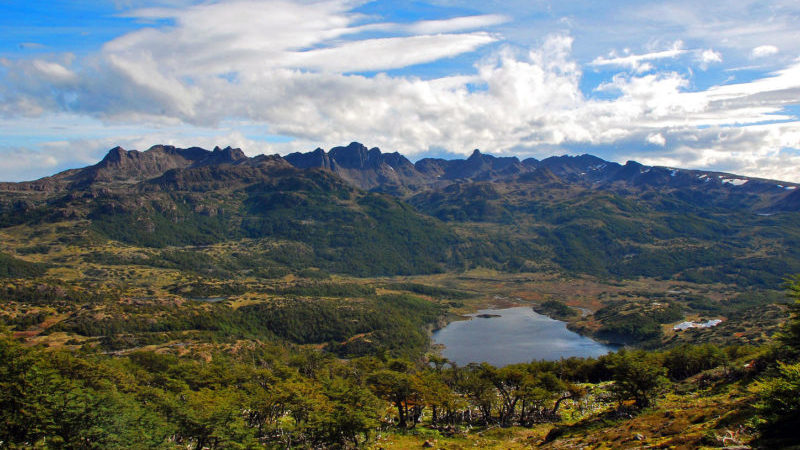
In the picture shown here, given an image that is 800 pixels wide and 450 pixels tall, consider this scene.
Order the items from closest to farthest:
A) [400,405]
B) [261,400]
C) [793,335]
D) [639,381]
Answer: [793,335], [639,381], [261,400], [400,405]

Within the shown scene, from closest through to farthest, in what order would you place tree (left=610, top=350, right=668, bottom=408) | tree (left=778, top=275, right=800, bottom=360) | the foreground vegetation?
the foreground vegetation → tree (left=778, top=275, right=800, bottom=360) → tree (left=610, top=350, right=668, bottom=408)

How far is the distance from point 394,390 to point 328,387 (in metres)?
12.3

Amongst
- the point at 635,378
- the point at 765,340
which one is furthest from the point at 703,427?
the point at 765,340

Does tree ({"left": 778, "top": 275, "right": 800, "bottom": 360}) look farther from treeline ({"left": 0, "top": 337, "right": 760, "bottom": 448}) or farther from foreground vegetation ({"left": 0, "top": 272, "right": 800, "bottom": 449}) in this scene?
treeline ({"left": 0, "top": 337, "right": 760, "bottom": 448})

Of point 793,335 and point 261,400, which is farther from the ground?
point 793,335

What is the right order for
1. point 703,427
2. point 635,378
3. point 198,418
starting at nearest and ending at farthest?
point 703,427 → point 198,418 → point 635,378

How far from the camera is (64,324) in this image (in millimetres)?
182875

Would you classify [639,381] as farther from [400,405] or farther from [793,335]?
[400,405]

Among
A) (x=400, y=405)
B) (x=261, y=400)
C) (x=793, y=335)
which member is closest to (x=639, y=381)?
(x=793, y=335)

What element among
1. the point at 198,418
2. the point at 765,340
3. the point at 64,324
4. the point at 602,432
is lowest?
the point at 765,340

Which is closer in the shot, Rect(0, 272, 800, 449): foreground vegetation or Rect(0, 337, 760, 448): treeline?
Rect(0, 272, 800, 449): foreground vegetation

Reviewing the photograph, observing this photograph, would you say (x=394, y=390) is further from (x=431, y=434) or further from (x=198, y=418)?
(x=198, y=418)

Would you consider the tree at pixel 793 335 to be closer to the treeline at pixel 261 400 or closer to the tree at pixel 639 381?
the tree at pixel 639 381

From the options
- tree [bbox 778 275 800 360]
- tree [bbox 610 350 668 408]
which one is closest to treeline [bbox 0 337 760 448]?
tree [bbox 610 350 668 408]
